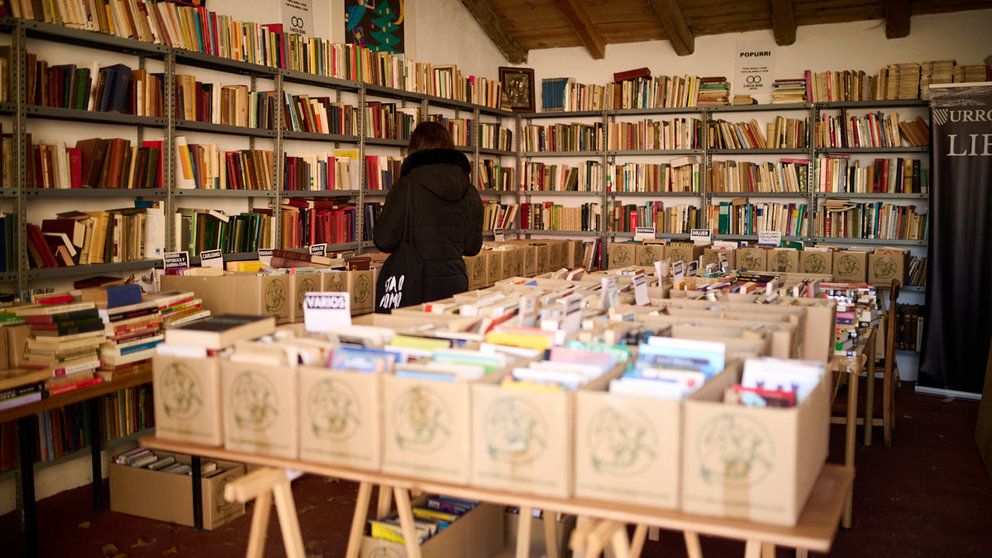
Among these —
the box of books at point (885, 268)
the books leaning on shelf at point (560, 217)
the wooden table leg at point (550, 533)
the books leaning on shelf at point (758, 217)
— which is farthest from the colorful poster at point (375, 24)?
the wooden table leg at point (550, 533)

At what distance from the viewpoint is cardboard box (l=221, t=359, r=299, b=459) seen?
2082 millimetres

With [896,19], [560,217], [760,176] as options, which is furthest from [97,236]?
[896,19]

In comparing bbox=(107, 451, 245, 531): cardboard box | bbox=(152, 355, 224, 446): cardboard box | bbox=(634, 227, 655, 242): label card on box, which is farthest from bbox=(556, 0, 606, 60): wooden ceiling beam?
bbox=(152, 355, 224, 446): cardboard box

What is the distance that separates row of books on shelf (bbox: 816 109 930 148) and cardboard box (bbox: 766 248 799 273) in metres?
1.26

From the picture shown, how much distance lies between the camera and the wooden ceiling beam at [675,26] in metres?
7.22

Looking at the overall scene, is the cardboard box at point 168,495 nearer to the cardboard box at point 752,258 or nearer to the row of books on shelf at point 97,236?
the row of books on shelf at point 97,236

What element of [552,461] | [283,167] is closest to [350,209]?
[283,167]

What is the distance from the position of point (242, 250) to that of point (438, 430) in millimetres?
3399

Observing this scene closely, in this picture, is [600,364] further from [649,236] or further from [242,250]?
[649,236]

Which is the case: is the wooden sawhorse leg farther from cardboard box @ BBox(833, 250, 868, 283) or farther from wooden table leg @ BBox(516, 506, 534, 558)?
cardboard box @ BBox(833, 250, 868, 283)

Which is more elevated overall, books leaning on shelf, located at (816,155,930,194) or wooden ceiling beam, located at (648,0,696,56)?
wooden ceiling beam, located at (648,0,696,56)

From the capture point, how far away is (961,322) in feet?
20.1

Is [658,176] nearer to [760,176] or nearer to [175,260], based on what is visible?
[760,176]

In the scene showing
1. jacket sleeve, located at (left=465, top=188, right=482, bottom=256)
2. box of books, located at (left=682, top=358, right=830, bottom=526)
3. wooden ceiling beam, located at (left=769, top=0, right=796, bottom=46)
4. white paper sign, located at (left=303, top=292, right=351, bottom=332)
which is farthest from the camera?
wooden ceiling beam, located at (left=769, top=0, right=796, bottom=46)
